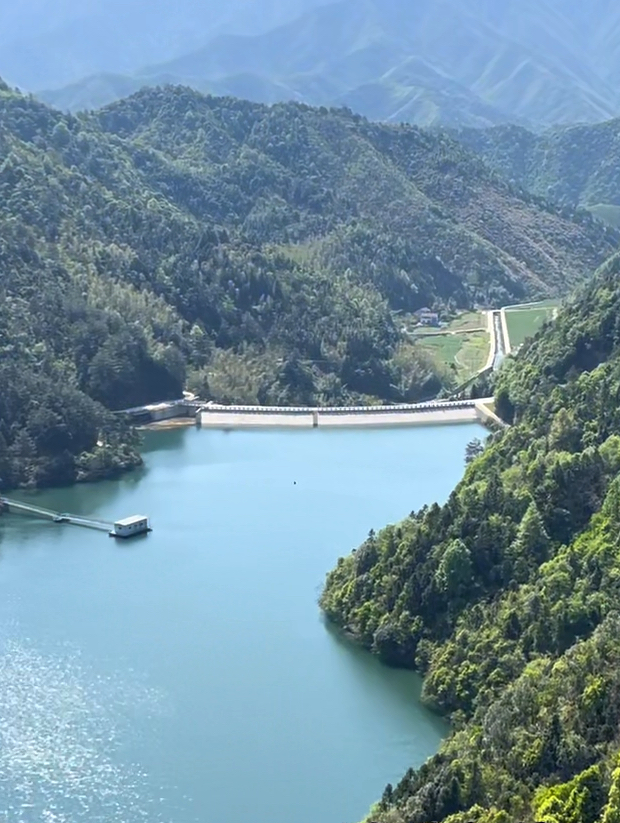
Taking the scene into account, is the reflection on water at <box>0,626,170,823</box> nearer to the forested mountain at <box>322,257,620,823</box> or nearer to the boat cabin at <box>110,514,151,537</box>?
the forested mountain at <box>322,257,620,823</box>

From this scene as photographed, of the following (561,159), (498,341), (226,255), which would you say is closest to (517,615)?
(498,341)

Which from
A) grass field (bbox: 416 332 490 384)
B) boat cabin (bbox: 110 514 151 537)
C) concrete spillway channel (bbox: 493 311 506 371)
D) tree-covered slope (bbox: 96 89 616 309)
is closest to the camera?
boat cabin (bbox: 110 514 151 537)

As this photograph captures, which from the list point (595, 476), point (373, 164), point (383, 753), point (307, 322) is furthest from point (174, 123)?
point (383, 753)

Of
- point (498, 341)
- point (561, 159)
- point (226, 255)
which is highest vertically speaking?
point (561, 159)

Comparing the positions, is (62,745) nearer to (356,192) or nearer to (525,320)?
(525,320)

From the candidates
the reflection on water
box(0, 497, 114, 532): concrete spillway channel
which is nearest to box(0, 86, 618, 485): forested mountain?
box(0, 497, 114, 532): concrete spillway channel

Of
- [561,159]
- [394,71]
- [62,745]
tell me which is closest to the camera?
[62,745]
